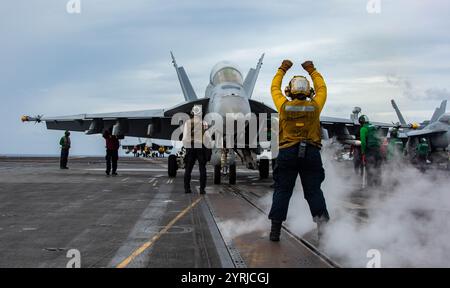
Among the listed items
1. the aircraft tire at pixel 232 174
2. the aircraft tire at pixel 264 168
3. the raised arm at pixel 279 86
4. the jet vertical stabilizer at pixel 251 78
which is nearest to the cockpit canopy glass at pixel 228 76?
the aircraft tire at pixel 232 174

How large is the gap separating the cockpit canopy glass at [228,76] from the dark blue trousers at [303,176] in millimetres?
11086

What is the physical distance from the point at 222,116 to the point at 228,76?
243cm

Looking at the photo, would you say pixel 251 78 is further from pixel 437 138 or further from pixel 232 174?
pixel 437 138

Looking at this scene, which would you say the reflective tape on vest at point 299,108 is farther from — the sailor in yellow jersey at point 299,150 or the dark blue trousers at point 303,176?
the dark blue trousers at point 303,176

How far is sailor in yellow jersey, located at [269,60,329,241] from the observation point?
6.34m

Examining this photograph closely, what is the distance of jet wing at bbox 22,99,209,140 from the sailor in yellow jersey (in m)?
12.9

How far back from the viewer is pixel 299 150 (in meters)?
6.29

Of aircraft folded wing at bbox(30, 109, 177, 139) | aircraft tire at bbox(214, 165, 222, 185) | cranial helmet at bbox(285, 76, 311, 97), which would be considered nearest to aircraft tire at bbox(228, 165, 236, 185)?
aircraft tire at bbox(214, 165, 222, 185)

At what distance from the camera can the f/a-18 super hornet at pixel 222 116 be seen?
15.9 meters

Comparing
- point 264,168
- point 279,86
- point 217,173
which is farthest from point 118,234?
point 264,168

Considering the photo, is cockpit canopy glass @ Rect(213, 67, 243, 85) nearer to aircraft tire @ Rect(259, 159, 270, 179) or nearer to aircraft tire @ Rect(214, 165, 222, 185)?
aircraft tire @ Rect(214, 165, 222, 185)

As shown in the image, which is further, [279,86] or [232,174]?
[232,174]

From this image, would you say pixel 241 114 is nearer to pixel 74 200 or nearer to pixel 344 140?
pixel 74 200
